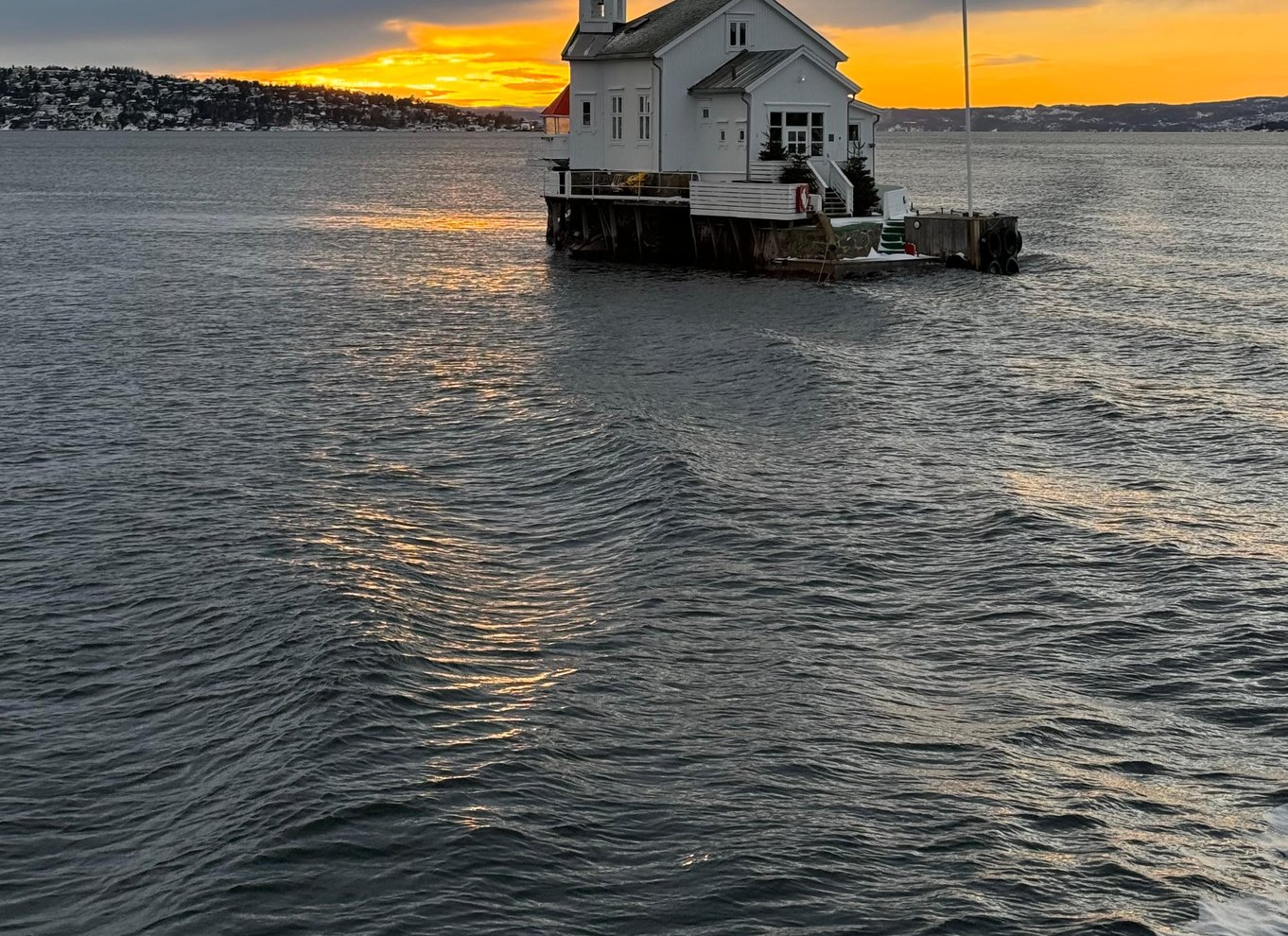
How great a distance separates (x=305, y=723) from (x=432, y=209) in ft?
289

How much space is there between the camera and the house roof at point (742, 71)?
48.0 metres

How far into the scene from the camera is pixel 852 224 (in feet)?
152

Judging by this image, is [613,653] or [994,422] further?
[994,422]

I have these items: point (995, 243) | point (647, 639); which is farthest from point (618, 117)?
point (647, 639)

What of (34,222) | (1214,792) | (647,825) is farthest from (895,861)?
(34,222)

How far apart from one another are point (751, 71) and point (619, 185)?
6.80 m

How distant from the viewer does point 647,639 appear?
14.5 m

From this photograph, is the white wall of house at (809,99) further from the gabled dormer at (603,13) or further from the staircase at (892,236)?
the gabled dormer at (603,13)

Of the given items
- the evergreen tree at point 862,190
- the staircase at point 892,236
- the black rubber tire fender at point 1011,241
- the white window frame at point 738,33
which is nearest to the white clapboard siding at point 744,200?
the evergreen tree at point 862,190

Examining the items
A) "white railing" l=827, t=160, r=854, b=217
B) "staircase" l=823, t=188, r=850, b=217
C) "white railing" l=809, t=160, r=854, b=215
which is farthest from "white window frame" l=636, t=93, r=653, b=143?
"staircase" l=823, t=188, r=850, b=217

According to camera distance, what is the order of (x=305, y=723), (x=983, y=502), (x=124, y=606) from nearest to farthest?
(x=305, y=723) → (x=124, y=606) → (x=983, y=502)

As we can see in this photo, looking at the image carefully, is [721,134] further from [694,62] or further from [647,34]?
[647,34]

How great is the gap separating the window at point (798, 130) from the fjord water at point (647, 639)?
16.8 m

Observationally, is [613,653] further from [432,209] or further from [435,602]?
[432,209]
